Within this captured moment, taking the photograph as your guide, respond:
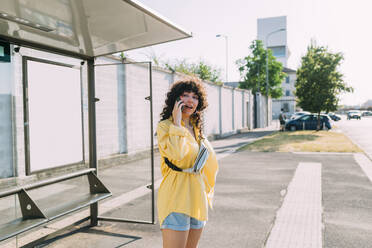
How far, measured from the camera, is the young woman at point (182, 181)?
223 cm

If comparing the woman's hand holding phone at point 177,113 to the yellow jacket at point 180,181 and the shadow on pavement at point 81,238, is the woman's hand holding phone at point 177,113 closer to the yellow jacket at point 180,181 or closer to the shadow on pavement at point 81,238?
the yellow jacket at point 180,181

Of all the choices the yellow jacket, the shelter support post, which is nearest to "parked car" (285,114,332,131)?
the shelter support post

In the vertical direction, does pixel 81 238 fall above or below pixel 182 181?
below

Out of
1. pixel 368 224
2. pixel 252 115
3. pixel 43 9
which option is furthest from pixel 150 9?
pixel 252 115

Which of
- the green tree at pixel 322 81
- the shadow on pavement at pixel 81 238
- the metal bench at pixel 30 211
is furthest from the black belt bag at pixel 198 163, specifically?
the green tree at pixel 322 81

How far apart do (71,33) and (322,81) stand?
75.6ft

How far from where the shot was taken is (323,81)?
2353 centimetres

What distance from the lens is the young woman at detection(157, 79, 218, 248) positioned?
2.23 m

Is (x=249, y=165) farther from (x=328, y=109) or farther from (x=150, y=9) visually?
(x=328, y=109)

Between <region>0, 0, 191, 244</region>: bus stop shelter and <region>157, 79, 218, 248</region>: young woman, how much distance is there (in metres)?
1.16

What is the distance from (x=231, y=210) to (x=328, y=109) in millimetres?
21041

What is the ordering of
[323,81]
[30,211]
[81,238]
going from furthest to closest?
1. [323,81]
2. [81,238]
3. [30,211]

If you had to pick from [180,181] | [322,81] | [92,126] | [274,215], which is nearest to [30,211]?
[92,126]

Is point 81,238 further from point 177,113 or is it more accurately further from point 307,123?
point 307,123
